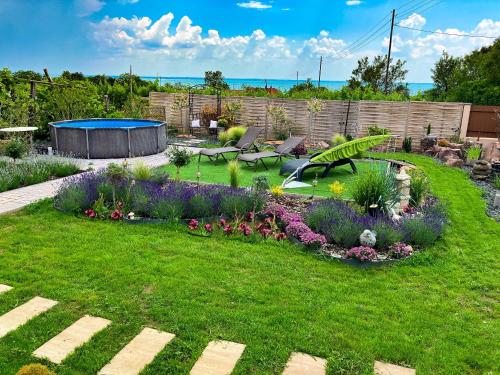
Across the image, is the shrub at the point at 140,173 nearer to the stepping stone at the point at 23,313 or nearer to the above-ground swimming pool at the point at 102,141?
the stepping stone at the point at 23,313

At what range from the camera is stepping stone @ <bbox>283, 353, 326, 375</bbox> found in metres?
3.08

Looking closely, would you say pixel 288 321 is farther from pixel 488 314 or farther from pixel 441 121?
pixel 441 121

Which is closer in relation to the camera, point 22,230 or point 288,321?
point 288,321

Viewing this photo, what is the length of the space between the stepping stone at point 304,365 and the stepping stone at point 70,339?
168 cm

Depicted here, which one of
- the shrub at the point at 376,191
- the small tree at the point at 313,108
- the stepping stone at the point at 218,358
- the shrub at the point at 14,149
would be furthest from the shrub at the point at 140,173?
the small tree at the point at 313,108

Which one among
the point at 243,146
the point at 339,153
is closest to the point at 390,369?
the point at 339,153

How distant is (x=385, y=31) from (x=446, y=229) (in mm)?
27620

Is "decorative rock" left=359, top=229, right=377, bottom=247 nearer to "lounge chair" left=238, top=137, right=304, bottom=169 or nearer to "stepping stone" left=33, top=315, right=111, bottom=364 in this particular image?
"stepping stone" left=33, top=315, right=111, bottom=364

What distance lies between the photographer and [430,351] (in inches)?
133

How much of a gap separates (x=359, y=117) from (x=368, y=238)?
10.8 m

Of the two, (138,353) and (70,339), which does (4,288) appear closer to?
(70,339)

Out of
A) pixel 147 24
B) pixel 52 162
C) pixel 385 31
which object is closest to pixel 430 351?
pixel 52 162

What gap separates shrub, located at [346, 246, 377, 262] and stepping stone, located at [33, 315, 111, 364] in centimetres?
303

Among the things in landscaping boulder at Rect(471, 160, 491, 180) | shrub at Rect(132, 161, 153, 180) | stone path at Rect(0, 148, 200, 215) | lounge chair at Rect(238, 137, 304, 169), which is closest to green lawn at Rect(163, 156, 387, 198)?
lounge chair at Rect(238, 137, 304, 169)
